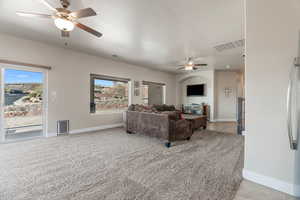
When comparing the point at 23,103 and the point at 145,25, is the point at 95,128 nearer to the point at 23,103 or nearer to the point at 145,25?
the point at 23,103

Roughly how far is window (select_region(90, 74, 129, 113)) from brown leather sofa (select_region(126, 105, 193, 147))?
192 centimetres

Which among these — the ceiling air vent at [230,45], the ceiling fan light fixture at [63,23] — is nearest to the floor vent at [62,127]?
the ceiling fan light fixture at [63,23]

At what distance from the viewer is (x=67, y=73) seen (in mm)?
4516

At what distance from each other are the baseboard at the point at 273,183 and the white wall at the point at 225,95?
5882 millimetres

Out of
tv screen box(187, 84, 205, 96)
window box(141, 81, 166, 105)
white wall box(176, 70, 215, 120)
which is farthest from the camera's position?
tv screen box(187, 84, 205, 96)

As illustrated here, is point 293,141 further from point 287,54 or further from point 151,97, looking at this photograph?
point 151,97

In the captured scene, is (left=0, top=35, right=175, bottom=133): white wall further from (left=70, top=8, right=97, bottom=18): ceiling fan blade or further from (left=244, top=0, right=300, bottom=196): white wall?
(left=244, top=0, right=300, bottom=196): white wall

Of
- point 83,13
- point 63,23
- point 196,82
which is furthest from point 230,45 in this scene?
point 196,82

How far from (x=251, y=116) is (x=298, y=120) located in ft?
1.55

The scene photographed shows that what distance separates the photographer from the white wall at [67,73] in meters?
3.71

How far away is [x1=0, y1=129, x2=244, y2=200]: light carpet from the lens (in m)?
1.69

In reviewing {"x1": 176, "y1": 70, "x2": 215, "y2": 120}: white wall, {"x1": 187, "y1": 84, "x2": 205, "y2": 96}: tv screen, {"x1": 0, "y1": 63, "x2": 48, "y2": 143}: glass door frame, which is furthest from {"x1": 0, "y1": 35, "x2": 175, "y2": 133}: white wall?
{"x1": 187, "y1": 84, "x2": 205, "y2": 96}: tv screen

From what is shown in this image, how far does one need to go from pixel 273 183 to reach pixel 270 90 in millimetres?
1205

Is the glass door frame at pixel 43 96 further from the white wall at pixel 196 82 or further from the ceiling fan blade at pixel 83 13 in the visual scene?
the white wall at pixel 196 82
